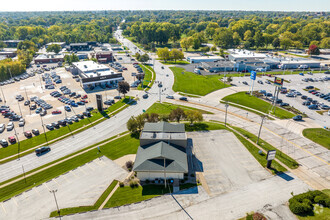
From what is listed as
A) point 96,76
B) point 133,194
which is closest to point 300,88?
point 133,194

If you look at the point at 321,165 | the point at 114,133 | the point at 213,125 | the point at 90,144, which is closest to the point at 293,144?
the point at 321,165

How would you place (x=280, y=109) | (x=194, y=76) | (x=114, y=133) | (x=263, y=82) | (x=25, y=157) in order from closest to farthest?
(x=25, y=157)
(x=114, y=133)
(x=280, y=109)
(x=263, y=82)
(x=194, y=76)

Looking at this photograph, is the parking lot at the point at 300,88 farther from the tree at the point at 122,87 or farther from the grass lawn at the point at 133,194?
the grass lawn at the point at 133,194

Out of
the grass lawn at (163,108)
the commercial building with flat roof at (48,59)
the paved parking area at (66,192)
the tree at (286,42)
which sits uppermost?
the tree at (286,42)

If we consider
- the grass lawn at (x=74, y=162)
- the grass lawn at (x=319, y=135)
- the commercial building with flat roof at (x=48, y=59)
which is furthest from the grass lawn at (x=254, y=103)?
the commercial building with flat roof at (x=48, y=59)

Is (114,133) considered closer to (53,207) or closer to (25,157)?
(25,157)

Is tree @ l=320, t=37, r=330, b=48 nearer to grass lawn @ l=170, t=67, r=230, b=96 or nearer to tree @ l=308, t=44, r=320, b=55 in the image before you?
tree @ l=308, t=44, r=320, b=55
